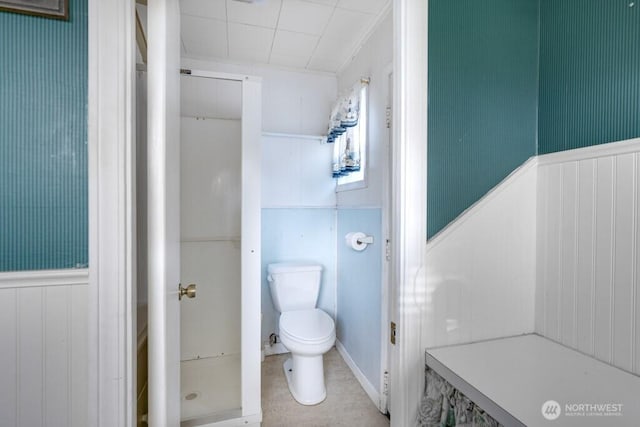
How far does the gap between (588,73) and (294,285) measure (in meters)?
2.01

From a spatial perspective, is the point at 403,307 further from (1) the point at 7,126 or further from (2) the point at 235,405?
(2) the point at 235,405

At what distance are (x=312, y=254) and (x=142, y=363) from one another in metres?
1.62

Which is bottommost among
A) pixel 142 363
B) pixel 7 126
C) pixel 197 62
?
pixel 142 363

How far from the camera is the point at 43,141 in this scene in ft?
2.36

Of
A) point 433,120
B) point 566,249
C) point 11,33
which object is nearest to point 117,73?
point 11,33

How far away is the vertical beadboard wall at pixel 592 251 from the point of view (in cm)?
88

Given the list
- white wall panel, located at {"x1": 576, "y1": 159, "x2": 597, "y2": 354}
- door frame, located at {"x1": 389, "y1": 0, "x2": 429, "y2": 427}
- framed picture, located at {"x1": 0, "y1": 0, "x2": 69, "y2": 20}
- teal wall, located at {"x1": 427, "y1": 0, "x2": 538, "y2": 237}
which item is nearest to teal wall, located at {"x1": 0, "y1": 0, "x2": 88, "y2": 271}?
framed picture, located at {"x1": 0, "y1": 0, "x2": 69, "y2": 20}

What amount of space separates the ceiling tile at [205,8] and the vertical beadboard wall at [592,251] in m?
1.92

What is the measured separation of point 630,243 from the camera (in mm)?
883

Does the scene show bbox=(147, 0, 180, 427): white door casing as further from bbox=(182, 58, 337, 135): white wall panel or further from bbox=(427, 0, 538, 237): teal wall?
bbox=(182, 58, 337, 135): white wall panel

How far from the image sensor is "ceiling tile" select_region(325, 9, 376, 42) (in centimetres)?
188

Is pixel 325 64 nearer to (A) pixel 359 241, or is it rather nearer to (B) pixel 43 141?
(A) pixel 359 241

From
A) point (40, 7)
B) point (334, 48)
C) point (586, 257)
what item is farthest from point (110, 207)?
point (334, 48)

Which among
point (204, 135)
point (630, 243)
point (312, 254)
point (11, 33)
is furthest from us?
point (312, 254)
